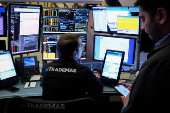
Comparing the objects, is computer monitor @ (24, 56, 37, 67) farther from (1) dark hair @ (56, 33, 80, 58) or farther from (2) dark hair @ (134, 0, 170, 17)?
(2) dark hair @ (134, 0, 170, 17)

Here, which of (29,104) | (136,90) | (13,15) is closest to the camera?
(136,90)

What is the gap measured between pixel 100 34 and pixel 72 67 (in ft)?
3.29

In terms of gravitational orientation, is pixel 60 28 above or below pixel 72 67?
above

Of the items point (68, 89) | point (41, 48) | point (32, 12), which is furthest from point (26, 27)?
point (68, 89)

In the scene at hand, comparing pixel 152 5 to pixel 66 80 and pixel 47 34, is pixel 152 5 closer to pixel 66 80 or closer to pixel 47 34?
pixel 66 80

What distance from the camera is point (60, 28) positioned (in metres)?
2.19

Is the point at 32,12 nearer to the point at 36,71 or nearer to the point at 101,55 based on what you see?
the point at 36,71

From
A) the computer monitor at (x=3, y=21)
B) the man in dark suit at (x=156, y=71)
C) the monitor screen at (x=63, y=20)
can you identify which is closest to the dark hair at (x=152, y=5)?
the man in dark suit at (x=156, y=71)

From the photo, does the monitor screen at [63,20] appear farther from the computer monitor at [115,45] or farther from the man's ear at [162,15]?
the man's ear at [162,15]

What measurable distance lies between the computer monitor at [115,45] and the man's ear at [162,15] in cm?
130

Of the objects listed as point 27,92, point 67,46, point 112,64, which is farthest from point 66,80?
point 112,64

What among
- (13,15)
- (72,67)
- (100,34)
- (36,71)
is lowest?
(36,71)

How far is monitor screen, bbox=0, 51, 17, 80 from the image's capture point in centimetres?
179

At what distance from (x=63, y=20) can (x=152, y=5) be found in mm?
1512
